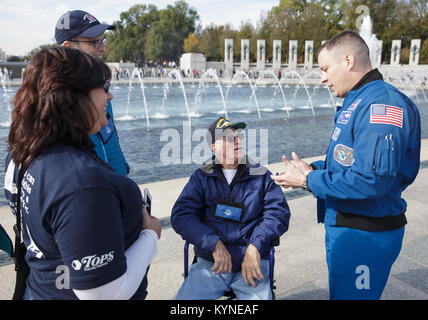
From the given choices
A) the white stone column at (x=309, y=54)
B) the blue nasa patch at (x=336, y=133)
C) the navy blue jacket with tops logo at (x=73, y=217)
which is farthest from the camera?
the white stone column at (x=309, y=54)

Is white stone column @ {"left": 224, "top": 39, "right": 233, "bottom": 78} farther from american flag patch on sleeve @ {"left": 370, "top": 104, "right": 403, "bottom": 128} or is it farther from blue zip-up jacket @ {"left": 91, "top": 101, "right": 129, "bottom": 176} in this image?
american flag patch on sleeve @ {"left": 370, "top": 104, "right": 403, "bottom": 128}

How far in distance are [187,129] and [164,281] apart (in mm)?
9880

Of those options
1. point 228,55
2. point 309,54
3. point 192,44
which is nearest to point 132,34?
point 192,44

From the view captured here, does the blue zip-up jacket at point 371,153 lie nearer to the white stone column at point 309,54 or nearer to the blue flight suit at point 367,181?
the blue flight suit at point 367,181

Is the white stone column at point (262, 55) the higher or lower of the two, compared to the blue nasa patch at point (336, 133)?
higher

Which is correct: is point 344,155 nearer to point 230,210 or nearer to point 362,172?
point 362,172

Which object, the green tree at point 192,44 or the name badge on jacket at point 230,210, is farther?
the green tree at point 192,44

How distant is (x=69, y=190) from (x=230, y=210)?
1644mm

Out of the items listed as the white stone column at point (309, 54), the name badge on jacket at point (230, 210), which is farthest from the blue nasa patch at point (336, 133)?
the white stone column at point (309, 54)

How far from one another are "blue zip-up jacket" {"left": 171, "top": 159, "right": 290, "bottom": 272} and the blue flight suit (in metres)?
0.45

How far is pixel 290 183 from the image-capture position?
7.88ft

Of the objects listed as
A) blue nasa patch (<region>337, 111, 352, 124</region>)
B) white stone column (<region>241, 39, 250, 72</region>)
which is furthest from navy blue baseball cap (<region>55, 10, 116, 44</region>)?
white stone column (<region>241, 39, 250, 72</region>)

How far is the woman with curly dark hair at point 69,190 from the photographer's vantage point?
127 cm

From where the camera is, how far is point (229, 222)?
9.12ft
